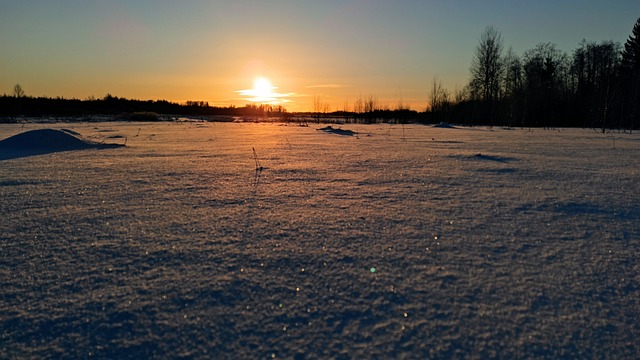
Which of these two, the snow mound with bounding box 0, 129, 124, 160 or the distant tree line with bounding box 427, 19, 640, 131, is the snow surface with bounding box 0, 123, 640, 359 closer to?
the snow mound with bounding box 0, 129, 124, 160

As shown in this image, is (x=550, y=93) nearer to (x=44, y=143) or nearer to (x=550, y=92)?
(x=550, y=92)

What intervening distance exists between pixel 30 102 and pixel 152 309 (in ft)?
234

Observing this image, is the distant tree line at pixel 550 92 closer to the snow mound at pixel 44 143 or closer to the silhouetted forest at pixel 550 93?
the silhouetted forest at pixel 550 93

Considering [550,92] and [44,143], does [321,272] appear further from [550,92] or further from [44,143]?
[550,92]

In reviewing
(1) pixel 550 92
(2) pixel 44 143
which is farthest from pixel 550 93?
(2) pixel 44 143

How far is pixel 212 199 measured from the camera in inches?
100

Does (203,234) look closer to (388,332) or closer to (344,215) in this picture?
(344,215)

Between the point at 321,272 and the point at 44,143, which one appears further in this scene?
the point at 44,143

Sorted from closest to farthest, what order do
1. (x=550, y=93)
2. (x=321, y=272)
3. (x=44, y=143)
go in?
(x=321, y=272)
(x=44, y=143)
(x=550, y=93)

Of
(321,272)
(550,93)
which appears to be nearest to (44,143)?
(321,272)

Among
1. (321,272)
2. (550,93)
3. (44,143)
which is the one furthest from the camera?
(550,93)

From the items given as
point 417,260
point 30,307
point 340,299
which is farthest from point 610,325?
point 30,307

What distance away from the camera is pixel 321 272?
1.36 m

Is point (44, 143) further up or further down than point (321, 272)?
further up
